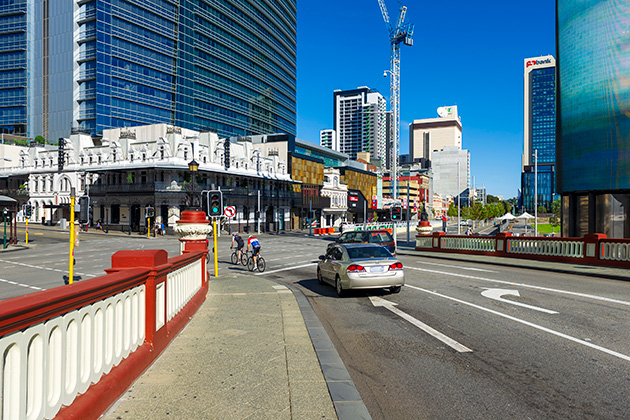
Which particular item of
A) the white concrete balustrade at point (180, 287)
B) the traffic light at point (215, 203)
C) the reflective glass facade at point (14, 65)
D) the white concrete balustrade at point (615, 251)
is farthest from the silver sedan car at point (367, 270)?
the reflective glass facade at point (14, 65)

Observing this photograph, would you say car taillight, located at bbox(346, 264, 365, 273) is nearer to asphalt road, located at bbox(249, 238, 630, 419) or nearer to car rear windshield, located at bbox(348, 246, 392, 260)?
car rear windshield, located at bbox(348, 246, 392, 260)

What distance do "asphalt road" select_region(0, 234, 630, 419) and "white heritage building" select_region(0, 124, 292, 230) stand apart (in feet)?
139

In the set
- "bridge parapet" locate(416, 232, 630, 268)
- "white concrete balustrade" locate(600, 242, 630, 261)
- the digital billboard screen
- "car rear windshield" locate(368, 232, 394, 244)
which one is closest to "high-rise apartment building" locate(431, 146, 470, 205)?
the digital billboard screen

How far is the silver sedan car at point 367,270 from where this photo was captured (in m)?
11.5

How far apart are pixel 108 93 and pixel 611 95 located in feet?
245

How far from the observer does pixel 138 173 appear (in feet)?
182

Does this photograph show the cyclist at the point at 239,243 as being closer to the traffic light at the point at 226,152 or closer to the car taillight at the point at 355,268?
the car taillight at the point at 355,268

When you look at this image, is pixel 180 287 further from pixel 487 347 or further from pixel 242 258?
pixel 242 258

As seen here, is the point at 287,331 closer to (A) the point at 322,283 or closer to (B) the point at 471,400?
(B) the point at 471,400

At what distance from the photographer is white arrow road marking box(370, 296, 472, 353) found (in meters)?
6.98

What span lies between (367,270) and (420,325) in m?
3.18

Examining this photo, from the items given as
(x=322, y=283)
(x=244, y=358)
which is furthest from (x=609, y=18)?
(x=244, y=358)

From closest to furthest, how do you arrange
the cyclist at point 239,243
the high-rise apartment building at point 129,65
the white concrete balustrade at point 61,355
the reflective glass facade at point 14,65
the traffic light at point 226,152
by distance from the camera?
1. the white concrete balustrade at point 61,355
2. the cyclist at point 239,243
3. the traffic light at point 226,152
4. the high-rise apartment building at point 129,65
5. the reflective glass facade at point 14,65

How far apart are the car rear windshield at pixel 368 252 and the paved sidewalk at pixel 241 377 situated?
141 inches
